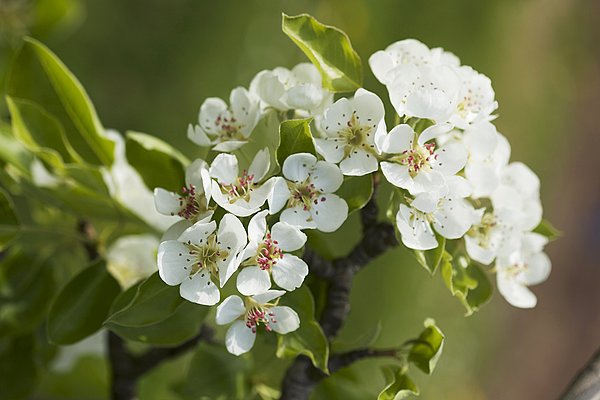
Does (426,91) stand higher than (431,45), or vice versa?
(426,91)

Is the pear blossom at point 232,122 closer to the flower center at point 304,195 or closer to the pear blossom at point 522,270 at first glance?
the flower center at point 304,195

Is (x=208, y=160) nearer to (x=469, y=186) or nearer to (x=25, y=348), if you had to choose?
(x=469, y=186)

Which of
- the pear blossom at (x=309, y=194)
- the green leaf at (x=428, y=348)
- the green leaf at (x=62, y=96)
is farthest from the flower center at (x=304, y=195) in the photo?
the green leaf at (x=62, y=96)

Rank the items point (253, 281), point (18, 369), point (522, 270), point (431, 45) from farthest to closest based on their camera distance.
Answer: point (431, 45) < point (18, 369) < point (522, 270) < point (253, 281)

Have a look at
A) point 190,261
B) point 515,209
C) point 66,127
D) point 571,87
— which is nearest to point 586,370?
point 515,209

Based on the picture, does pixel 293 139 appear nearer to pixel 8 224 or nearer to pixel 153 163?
pixel 153 163

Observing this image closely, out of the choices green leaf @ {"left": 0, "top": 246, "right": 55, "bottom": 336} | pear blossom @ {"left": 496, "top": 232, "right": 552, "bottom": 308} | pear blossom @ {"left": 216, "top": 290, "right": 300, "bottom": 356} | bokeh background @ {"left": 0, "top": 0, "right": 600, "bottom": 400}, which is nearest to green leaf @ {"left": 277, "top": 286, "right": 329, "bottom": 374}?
pear blossom @ {"left": 216, "top": 290, "right": 300, "bottom": 356}

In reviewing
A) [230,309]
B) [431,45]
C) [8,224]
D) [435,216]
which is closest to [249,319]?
[230,309]
